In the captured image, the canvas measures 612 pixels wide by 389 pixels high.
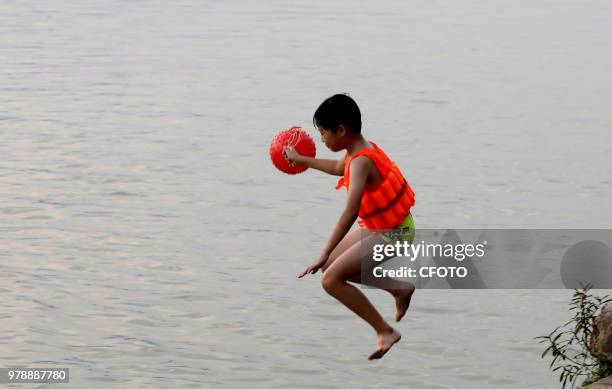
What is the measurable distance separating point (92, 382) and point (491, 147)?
1390 cm

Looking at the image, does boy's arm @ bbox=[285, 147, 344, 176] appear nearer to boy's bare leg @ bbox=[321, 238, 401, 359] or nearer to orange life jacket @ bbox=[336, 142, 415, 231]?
orange life jacket @ bbox=[336, 142, 415, 231]

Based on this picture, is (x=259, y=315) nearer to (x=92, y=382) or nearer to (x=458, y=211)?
(x=92, y=382)

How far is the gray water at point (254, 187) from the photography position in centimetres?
1597

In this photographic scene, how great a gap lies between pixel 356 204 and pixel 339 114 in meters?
0.65

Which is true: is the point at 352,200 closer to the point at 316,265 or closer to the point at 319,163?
the point at 316,265

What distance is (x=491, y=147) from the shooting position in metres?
27.4

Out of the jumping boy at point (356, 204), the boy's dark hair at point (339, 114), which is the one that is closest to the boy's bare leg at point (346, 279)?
the jumping boy at point (356, 204)

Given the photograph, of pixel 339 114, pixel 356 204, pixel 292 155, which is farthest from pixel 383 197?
pixel 292 155

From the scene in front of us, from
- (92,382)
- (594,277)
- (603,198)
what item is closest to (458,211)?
(603,198)

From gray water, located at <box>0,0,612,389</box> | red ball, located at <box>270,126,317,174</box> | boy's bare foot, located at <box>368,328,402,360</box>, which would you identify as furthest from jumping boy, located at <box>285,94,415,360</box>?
gray water, located at <box>0,0,612,389</box>

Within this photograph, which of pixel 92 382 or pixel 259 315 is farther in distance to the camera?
pixel 259 315

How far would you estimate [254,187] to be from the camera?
23672mm

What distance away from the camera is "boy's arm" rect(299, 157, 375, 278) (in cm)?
1034

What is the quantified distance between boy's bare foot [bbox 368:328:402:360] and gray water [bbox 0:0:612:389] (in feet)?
13.7
